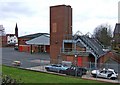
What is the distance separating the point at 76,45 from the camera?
27938 mm

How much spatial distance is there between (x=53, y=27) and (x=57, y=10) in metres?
2.56

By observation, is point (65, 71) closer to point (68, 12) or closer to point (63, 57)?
point (63, 57)

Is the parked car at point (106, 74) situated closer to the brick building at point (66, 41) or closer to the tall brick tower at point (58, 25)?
the brick building at point (66, 41)

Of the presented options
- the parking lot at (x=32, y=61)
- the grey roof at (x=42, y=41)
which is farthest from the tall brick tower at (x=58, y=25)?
the grey roof at (x=42, y=41)

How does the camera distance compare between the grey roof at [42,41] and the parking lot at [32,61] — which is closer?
the parking lot at [32,61]

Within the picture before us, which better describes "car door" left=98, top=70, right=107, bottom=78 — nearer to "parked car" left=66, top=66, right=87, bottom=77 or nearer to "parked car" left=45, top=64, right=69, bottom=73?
"parked car" left=66, top=66, right=87, bottom=77

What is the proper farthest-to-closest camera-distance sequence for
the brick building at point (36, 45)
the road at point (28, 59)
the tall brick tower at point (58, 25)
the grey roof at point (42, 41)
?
1. the brick building at point (36, 45)
2. the grey roof at point (42, 41)
3. the tall brick tower at point (58, 25)
4. the road at point (28, 59)

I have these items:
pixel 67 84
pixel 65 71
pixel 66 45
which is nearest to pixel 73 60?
pixel 66 45

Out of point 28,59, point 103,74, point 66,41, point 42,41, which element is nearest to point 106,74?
point 103,74

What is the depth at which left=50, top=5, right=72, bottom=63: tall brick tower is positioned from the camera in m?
28.3

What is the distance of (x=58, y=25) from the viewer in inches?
1133

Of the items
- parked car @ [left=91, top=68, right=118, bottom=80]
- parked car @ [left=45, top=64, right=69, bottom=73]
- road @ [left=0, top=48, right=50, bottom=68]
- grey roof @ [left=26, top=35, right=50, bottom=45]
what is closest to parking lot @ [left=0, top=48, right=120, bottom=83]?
road @ [left=0, top=48, right=50, bottom=68]

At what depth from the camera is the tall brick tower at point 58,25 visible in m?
28.3

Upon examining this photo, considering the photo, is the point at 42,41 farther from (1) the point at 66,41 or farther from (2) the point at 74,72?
(2) the point at 74,72
